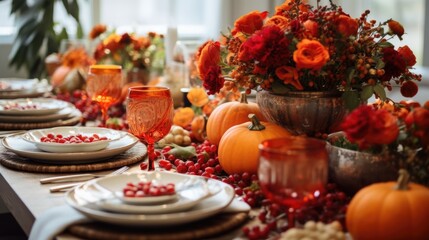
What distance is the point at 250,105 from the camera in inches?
62.7

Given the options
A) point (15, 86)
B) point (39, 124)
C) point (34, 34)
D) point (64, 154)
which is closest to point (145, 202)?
point (64, 154)

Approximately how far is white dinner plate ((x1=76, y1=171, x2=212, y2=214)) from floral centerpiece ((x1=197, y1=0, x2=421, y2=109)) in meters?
0.28

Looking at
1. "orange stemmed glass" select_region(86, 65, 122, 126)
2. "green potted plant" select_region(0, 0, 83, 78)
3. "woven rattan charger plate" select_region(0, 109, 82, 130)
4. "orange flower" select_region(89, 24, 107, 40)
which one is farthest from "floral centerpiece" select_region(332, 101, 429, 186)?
"green potted plant" select_region(0, 0, 83, 78)

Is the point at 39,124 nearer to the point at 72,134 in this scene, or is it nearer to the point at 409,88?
the point at 72,134

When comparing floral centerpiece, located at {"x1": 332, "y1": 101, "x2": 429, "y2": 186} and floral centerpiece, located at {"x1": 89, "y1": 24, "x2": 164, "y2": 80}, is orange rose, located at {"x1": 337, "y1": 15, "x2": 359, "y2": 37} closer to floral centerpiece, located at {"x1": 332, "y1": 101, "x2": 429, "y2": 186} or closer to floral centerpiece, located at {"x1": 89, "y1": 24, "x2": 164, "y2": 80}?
Answer: floral centerpiece, located at {"x1": 332, "y1": 101, "x2": 429, "y2": 186}

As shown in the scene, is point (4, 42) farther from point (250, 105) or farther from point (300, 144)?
point (300, 144)

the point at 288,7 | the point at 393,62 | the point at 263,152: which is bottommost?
the point at 263,152

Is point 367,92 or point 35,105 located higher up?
point 367,92

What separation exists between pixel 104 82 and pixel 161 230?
960 millimetres

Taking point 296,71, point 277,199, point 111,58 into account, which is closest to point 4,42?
point 111,58

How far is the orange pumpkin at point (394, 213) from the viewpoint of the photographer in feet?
3.04

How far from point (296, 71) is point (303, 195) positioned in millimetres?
384

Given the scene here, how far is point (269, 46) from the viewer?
1.23m

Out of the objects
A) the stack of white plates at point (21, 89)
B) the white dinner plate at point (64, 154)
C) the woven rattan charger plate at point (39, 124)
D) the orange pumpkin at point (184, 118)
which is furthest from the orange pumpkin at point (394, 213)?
the stack of white plates at point (21, 89)
